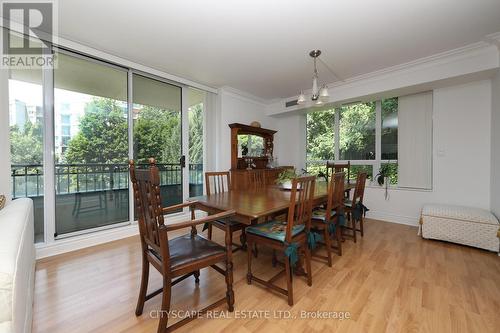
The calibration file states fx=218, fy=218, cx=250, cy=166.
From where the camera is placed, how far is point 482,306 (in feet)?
5.26

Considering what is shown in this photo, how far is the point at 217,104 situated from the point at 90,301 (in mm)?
3391

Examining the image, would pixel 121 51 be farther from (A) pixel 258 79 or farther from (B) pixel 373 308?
(B) pixel 373 308

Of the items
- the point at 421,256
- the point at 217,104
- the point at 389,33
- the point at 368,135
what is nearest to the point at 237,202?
the point at 421,256

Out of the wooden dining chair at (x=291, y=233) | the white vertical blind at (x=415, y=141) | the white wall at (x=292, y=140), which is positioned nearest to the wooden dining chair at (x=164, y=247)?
the wooden dining chair at (x=291, y=233)

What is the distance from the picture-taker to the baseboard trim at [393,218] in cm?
359

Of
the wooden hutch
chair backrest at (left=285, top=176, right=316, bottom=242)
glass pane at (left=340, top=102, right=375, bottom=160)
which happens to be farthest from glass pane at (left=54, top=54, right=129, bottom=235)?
glass pane at (left=340, top=102, right=375, bottom=160)

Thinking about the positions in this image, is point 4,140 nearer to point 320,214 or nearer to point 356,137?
point 320,214

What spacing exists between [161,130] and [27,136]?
153 cm

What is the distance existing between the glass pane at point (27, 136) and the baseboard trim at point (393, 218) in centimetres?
490

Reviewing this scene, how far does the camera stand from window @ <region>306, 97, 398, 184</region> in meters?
3.93

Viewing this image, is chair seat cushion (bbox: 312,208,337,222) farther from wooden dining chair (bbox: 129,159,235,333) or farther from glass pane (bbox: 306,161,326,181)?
glass pane (bbox: 306,161,326,181)

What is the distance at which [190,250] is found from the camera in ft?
4.89

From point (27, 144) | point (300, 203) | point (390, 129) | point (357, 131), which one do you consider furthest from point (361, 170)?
point (27, 144)

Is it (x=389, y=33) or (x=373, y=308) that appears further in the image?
(x=389, y=33)
